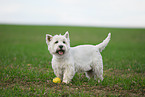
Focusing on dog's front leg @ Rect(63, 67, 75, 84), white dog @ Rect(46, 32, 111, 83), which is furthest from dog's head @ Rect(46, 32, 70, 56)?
dog's front leg @ Rect(63, 67, 75, 84)

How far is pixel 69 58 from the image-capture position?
6227 millimetres

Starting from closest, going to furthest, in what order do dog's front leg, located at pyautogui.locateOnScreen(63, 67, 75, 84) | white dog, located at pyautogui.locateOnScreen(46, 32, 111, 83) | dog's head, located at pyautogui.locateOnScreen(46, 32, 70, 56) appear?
1. dog's head, located at pyautogui.locateOnScreen(46, 32, 70, 56)
2. white dog, located at pyautogui.locateOnScreen(46, 32, 111, 83)
3. dog's front leg, located at pyautogui.locateOnScreen(63, 67, 75, 84)

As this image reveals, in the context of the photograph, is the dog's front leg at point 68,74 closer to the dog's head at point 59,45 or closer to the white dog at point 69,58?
the white dog at point 69,58

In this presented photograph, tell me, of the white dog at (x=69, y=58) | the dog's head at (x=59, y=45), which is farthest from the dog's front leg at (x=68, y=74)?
the dog's head at (x=59, y=45)

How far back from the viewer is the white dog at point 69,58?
234 inches

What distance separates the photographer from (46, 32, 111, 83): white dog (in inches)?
234

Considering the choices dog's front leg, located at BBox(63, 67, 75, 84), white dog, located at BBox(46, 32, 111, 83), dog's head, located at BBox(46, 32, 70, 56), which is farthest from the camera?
dog's front leg, located at BBox(63, 67, 75, 84)

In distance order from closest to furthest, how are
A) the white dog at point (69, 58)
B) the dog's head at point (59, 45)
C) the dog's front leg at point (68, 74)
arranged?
the dog's head at point (59, 45)
the white dog at point (69, 58)
the dog's front leg at point (68, 74)

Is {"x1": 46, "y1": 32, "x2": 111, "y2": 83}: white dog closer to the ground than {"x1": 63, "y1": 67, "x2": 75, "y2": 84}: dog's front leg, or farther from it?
farther from it

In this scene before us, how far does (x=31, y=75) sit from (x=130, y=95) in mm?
3552

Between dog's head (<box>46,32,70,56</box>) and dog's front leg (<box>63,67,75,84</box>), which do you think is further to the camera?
dog's front leg (<box>63,67,75,84</box>)

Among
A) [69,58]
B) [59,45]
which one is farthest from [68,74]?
[59,45]

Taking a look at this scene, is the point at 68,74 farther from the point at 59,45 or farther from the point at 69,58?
the point at 59,45

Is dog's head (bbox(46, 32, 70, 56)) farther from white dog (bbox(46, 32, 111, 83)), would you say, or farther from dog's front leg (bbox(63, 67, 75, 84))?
dog's front leg (bbox(63, 67, 75, 84))
